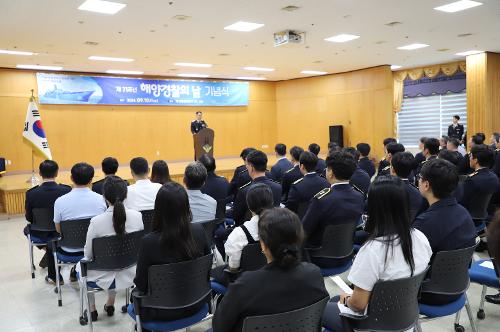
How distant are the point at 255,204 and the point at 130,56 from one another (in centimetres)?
952

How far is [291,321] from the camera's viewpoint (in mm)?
1592

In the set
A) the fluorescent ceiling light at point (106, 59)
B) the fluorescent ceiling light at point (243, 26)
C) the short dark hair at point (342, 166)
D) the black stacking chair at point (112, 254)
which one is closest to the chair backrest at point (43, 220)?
the black stacking chair at point (112, 254)

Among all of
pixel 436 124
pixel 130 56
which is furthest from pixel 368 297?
pixel 436 124

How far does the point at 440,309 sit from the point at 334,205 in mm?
965

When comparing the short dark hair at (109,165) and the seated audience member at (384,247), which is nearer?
the seated audience member at (384,247)

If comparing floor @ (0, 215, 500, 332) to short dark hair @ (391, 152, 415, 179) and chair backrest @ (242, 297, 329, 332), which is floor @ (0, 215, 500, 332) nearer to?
short dark hair @ (391, 152, 415, 179)

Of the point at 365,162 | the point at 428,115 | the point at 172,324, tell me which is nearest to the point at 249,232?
the point at 172,324

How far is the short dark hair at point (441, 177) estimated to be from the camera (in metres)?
2.41

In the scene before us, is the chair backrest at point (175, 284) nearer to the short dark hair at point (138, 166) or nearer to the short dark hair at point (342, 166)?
the short dark hair at point (342, 166)

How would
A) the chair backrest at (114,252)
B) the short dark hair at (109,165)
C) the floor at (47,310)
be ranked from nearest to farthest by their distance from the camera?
the chair backrest at (114,252) → the floor at (47,310) → the short dark hair at (109,165)

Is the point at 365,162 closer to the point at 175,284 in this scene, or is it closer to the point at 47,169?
the point at 47,169

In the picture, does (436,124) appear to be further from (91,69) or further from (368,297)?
(368,297)

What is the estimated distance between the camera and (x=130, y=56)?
1097 cm

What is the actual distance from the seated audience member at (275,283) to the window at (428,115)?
14.5 meters
